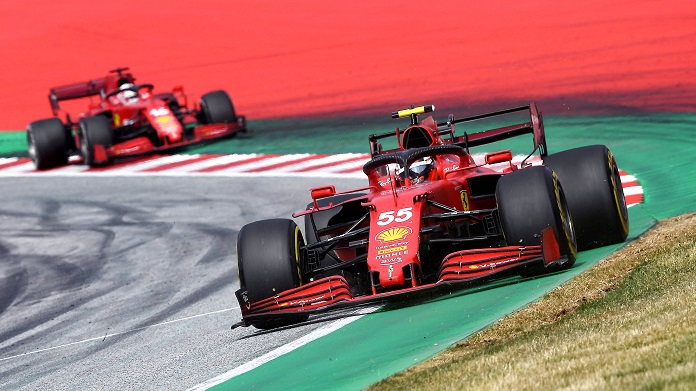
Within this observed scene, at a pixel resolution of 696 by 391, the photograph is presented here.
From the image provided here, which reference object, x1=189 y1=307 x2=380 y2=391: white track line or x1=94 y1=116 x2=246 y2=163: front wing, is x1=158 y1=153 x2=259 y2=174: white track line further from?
x1=189 y1=307 x2=380 y2=391: white track line

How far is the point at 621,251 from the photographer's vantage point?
10.9 meters

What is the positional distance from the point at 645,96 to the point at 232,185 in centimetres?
740

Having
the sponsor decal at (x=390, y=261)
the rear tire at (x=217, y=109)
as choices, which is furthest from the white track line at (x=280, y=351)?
the rear tire at (x=217, y=109)

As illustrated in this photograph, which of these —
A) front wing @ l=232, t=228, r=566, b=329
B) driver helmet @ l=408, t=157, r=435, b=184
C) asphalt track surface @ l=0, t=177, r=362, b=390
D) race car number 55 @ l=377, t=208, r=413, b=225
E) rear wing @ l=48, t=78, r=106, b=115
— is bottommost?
asphalt track surface @ l=0, t=177, r=362, b=390

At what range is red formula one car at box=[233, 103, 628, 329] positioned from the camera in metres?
9.99

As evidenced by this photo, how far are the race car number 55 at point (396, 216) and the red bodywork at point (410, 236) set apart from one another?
0.01 meters

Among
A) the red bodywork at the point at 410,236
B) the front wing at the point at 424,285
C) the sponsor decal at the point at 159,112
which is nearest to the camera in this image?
the front wing at the point at 424,285

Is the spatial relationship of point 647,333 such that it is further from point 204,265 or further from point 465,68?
point 465,68

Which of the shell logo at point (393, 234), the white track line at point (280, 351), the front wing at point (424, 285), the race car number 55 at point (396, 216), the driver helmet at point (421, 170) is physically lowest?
the white track line at point (280, 351)

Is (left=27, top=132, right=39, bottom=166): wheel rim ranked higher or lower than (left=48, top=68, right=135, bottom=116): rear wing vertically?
lower

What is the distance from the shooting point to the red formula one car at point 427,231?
9.99 m

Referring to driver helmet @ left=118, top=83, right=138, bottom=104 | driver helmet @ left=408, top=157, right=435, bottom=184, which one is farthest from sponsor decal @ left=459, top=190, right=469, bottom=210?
driver helmet @ left=118, top=83, right=138, bottom=104

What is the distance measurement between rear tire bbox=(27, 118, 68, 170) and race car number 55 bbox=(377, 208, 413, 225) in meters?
13.5

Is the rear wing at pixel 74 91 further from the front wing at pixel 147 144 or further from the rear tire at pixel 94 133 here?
the front wing at pixel 147 144
